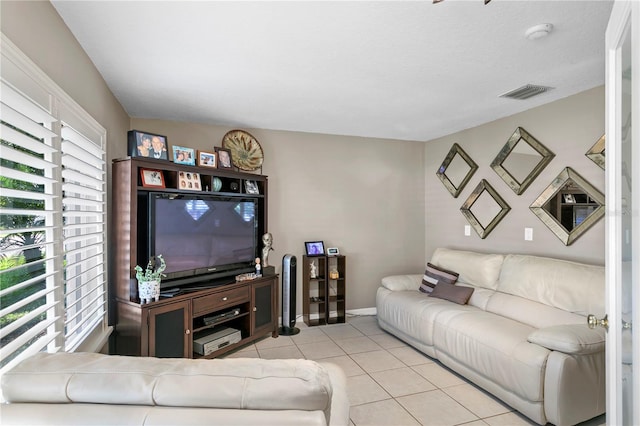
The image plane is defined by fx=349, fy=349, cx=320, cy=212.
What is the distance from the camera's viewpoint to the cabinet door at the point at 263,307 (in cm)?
367

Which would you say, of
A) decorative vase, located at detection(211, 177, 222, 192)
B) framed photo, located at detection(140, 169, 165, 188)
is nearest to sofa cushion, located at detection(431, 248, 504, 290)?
decorative vase, located at detection(211, 177, 222, 192)

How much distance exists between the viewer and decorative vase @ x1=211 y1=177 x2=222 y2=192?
3.48m

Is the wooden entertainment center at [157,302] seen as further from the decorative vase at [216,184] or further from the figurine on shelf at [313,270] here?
the figurine on shelf at [313,270]

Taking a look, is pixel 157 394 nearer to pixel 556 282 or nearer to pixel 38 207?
pixel 38 207

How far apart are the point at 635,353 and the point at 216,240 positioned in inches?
124

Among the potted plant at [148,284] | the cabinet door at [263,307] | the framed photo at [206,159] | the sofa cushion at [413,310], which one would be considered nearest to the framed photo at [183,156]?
the framed photo at [206,159]

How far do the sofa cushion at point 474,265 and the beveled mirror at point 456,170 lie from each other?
890 millimetres

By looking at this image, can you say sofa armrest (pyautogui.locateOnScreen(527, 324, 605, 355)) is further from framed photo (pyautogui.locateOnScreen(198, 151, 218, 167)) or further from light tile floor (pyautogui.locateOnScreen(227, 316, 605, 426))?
framed photo (pyautogui.locateOnScreen(198, 151, 218, 167))

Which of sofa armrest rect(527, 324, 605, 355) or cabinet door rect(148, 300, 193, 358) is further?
cabinet door rect(148, 300, 193, 358)

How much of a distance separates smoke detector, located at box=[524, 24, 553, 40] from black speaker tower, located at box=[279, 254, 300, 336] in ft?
9.88

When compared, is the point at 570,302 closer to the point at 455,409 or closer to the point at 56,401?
the point at 455,409

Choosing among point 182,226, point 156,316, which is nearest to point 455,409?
point 156,316

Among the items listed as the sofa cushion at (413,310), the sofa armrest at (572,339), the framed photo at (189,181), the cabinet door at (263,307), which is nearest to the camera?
the sofa armrest at (572,339)

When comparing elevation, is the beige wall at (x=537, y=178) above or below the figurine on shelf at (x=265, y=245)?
above
